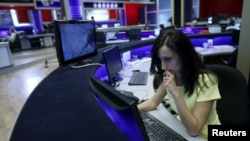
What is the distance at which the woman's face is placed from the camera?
1.07m

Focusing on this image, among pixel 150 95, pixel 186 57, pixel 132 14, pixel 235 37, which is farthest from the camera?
pixel 132 14

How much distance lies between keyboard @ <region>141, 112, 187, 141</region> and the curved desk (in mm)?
71

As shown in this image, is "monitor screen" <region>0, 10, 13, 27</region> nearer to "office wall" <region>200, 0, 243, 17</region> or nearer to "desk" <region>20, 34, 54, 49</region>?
"desk" <region>20, 34, 54, 49</region>

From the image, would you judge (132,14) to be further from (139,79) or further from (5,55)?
(139,79)

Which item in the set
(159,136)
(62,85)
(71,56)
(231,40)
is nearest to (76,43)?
(71,56)

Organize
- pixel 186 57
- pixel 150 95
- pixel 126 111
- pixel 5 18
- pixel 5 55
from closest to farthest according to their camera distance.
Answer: pixel 126 111 → pixel 186 57 → pixel 150 95 → pixel 5 55 → pixel 5 18

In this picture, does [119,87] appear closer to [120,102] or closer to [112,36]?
[120,102]

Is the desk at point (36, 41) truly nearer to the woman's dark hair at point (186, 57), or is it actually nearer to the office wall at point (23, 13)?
the office wall at point (23, 13)

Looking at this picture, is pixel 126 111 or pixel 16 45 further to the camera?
pixel 16 45

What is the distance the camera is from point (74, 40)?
181 cm

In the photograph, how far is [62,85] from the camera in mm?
1434

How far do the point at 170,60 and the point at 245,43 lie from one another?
195 cm

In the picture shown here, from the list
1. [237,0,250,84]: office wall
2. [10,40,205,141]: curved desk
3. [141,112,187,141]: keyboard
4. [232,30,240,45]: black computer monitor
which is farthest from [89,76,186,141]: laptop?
[232,30,240,45]: black computer monitor

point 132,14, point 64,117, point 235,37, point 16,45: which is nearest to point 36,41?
point 16,45
